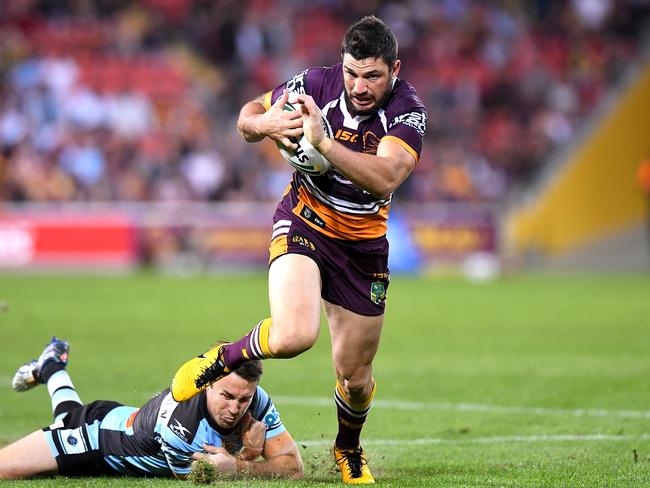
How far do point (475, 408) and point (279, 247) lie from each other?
3597mm

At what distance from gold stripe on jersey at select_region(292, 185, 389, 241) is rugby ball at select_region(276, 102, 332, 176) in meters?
0.26

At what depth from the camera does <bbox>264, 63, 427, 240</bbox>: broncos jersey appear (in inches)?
265

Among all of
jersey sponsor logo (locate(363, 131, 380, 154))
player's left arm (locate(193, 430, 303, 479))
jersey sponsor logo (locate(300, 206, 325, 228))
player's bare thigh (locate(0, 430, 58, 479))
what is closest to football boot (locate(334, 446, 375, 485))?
player's left arm (locate(193, 430, 303, 479))

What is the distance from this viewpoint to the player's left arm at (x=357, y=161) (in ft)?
20.0

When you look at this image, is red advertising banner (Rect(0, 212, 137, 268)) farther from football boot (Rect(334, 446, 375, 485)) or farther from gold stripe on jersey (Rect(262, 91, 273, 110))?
football boot (Rect(334, 446, 375, 485))

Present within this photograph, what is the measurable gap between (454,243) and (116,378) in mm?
15688

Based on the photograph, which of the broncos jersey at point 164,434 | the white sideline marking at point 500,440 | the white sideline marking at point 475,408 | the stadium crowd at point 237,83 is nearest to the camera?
the broncos jersey at point 164,434

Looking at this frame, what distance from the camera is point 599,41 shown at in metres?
30.5

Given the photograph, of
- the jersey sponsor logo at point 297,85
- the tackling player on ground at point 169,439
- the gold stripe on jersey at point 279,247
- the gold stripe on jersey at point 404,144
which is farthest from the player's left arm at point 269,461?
the jersey sponsor logo at point 297,85

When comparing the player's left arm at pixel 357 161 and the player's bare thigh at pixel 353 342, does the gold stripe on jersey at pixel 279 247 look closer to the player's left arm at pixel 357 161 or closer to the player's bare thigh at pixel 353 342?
the player's bare thigh at pixel 353 342

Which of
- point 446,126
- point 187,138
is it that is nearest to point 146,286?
point 187,138

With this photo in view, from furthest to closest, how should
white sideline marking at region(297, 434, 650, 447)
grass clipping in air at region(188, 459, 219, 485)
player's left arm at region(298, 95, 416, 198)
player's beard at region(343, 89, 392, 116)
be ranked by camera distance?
white sideline marking at region(297, 434, 650, 447) → player's beard at region(343, 89, 392, 116) → grass clipping in air at region(188, 459, 219, 485) → player's left arm at region(298, 95, 416, 198)

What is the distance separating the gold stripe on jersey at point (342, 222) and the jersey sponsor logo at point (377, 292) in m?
0.29

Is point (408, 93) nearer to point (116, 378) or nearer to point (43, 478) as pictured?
point (43, 478)
